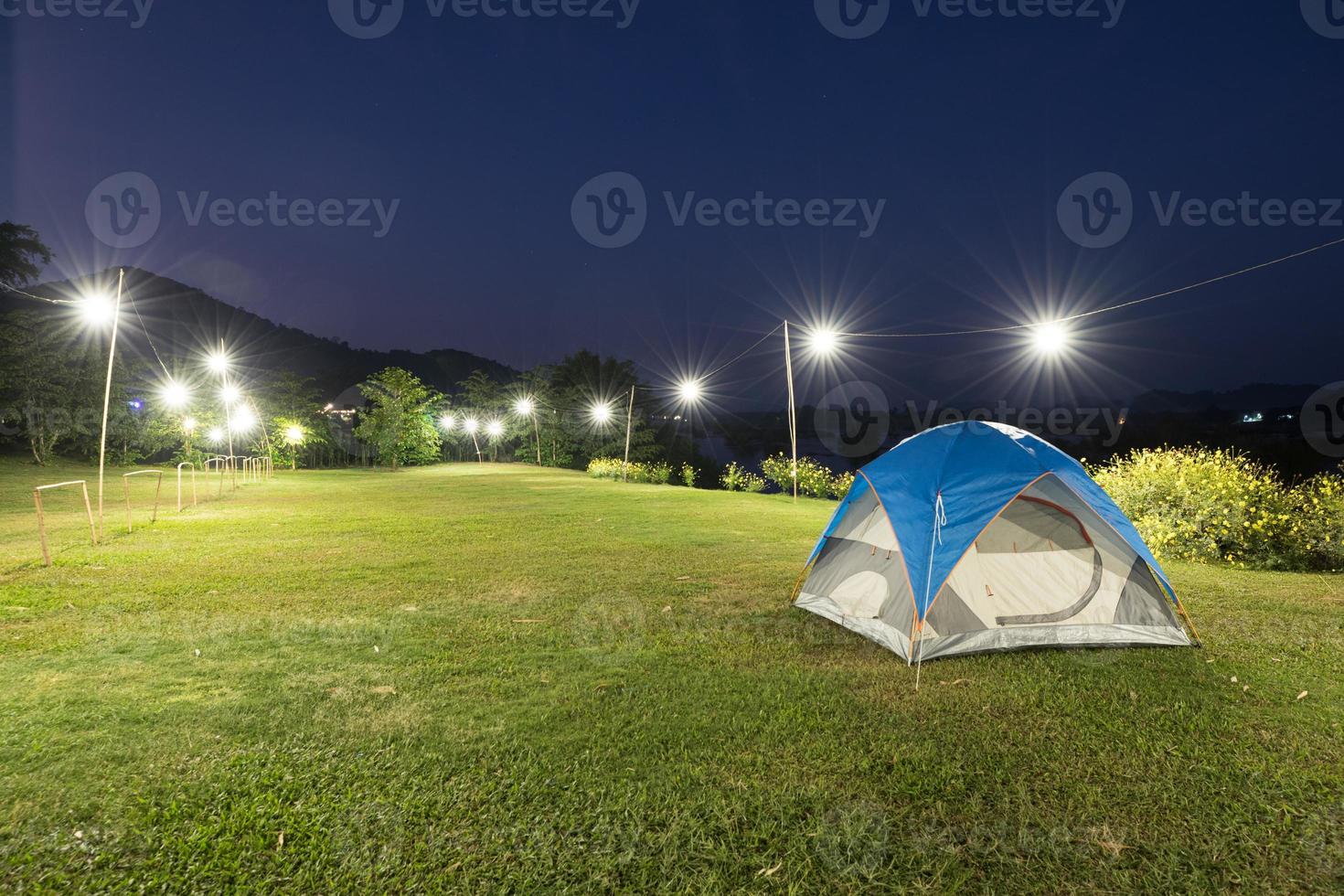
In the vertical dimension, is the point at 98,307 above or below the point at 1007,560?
above

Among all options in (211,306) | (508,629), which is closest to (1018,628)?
(508,629)

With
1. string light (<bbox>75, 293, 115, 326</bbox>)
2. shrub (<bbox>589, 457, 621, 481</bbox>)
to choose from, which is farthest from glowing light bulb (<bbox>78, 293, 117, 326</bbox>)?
shrub (<bbox>589, 457, 621, 481</bbox>)

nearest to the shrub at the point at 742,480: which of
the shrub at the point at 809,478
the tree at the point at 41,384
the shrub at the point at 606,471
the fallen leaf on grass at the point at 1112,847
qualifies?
the shrub at the point at 809,478

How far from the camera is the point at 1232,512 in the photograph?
9.12 m

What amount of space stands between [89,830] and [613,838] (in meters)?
2.56

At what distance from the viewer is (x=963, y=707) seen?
14.2ft

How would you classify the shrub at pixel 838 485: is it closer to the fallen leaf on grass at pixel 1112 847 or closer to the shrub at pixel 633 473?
the shrub at pixel 633 473

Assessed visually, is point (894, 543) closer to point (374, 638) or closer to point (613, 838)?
point (613, 838)

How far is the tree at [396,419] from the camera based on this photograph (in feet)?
132

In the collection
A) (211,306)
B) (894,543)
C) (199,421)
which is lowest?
(894,543)
